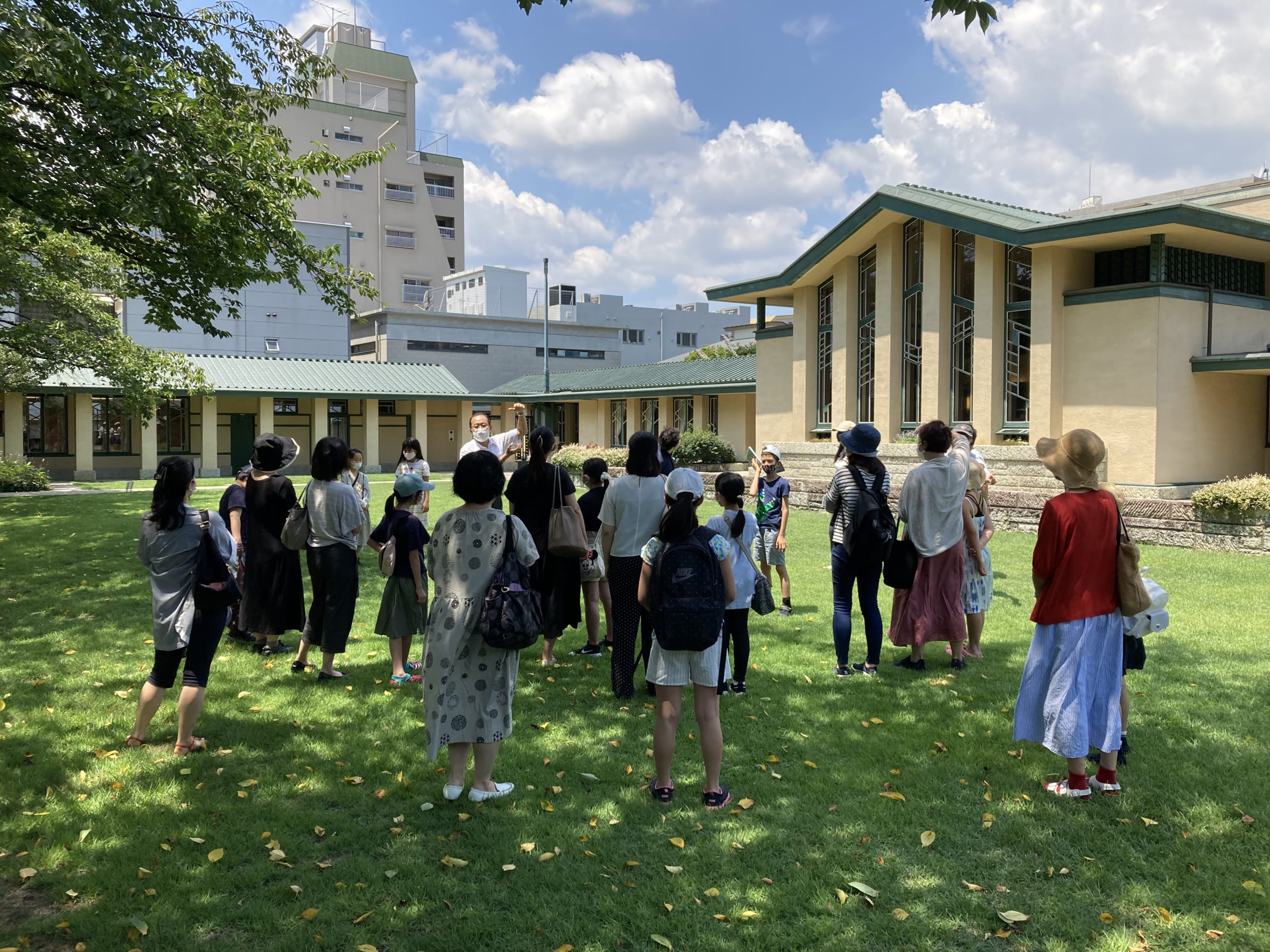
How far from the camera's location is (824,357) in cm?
2252

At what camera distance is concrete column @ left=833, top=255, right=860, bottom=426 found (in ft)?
68.8

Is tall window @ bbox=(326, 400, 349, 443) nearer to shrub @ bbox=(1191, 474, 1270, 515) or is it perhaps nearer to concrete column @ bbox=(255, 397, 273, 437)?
concrete column @ bbox=(255, 397, 273, 437)

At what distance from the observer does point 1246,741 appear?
516 cm

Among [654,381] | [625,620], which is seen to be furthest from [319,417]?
[625,620]

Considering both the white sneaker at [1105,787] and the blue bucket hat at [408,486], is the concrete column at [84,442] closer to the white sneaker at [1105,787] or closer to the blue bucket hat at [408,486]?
the blue bucket hat at [408,486]

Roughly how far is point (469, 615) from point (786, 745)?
2.19m

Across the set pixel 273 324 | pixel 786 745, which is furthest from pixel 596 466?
pixel 273 324

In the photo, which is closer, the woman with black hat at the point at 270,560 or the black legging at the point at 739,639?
the black legging at the point at 739,639

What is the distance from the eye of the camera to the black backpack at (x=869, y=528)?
6188mm

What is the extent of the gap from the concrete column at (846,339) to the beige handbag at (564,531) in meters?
15.9

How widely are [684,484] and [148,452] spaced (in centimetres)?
3229

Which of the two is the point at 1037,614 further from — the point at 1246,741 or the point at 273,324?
the point at 273,324

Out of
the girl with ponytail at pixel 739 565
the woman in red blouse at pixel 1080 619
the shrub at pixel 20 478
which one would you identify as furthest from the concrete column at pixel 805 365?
the shrub at pixel 20 478

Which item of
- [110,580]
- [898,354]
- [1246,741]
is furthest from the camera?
[898,354]
